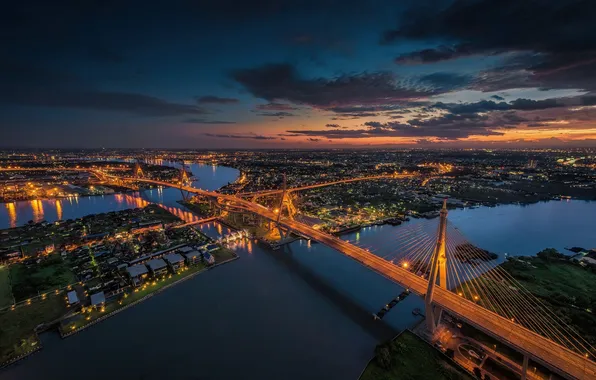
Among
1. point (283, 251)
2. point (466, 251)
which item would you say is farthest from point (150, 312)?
point (466, 251)

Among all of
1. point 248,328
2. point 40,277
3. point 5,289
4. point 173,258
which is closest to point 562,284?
point 248,328

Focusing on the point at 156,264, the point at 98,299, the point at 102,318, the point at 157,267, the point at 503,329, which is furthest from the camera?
the point at 156,264

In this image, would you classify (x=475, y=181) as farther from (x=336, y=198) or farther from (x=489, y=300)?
(x=489, y=300)

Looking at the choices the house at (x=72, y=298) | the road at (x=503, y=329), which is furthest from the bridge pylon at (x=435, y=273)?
the house at (x=72, y=298)

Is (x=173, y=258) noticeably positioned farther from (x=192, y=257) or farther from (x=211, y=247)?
(x=211, y=247)

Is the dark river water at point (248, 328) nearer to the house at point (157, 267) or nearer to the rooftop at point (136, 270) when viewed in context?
the house at point (157, 267)
